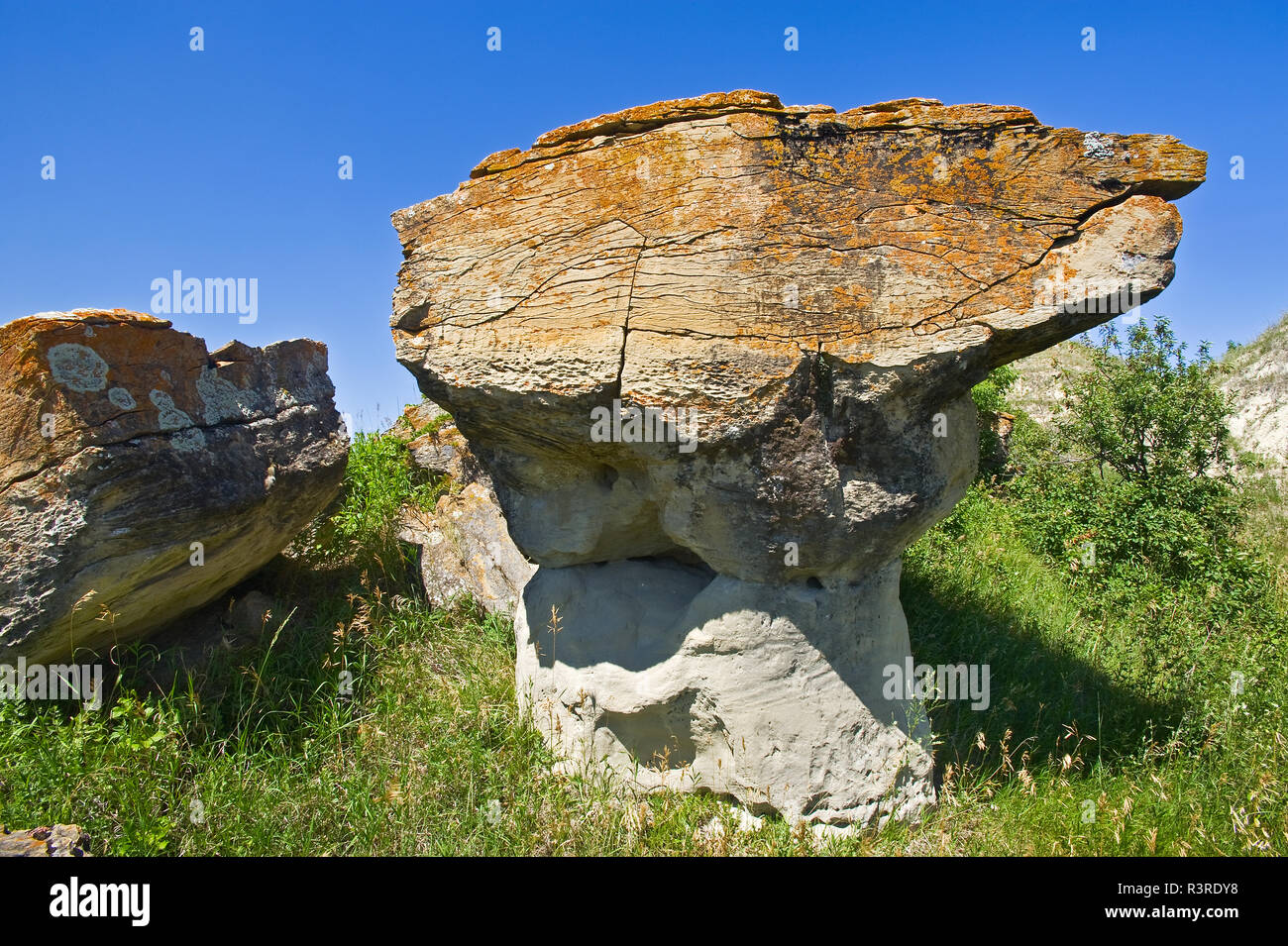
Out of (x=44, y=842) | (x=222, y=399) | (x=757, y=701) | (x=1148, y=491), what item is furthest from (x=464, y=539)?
(x=1148, y=491)

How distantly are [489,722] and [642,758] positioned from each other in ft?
3.02

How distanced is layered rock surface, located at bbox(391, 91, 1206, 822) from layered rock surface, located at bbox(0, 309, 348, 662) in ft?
4.71

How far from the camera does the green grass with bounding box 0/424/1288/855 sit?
12.7ft

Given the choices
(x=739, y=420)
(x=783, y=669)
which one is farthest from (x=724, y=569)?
(x=739, y=420)

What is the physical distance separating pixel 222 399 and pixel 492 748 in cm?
255

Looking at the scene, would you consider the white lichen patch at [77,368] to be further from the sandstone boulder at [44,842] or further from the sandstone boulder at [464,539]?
the sandstone boulder at [464,539]

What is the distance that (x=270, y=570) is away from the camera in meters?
5.96

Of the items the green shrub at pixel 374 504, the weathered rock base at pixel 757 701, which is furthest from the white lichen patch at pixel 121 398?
the weathered rock base at pixel 757 701

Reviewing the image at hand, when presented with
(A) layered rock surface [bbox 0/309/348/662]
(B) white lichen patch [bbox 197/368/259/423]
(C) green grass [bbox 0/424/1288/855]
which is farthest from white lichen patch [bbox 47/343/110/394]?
(C) green grass [bbox 0/424/1288/855]

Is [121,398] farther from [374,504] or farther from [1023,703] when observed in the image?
[1023,703]

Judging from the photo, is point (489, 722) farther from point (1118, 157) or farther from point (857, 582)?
point (1118, 157)

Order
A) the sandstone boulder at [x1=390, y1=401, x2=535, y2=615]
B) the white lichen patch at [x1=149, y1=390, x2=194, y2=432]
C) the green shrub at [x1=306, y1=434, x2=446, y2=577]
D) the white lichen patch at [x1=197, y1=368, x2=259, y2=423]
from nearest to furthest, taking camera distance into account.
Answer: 1. the white lichen patch at [x1=149, y1=390, x2=194, y2=432]
2. the white lichen patch at [x1=197, y1=368, x2=259, y2=423]
3. the sandstone boulder at [x1=390, y1=401, x2=535, y2=615]
4. the green shrub at [x1=306, y1=434, x2=446, y2=577]

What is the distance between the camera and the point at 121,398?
442 centimetres

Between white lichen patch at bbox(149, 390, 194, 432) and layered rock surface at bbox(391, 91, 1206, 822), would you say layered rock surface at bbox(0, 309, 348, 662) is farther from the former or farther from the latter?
layered rock surface at bbox(391, 91, 1206, 822)
